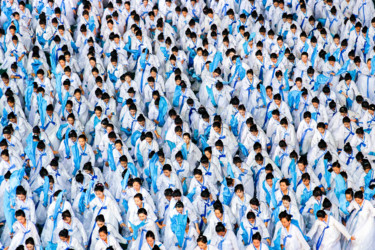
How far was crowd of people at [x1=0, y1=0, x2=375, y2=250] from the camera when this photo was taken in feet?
46.8

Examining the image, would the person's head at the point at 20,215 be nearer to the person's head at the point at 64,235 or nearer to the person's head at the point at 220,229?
the person's head at the point at 64,235

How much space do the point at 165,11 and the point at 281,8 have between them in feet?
9.73

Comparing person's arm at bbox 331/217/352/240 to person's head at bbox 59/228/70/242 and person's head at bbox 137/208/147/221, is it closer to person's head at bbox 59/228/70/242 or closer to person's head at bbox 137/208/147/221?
person's head at bbox 137/208/147/221

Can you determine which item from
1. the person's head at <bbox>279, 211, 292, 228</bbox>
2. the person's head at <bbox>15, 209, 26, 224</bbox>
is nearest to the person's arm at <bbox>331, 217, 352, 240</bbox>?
the person's head at <bbox>279, 211, 292, 228</bbox>

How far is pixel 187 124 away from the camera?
16969 mm

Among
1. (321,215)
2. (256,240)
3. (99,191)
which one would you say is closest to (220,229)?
(256,240)

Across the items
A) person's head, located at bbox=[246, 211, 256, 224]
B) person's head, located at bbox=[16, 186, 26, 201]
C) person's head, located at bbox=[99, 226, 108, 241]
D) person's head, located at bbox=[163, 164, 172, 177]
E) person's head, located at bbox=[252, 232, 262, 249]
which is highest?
person's head, located at bbox=[163, 164, 172, 177]

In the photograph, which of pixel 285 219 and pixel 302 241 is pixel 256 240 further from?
pixel 302 241

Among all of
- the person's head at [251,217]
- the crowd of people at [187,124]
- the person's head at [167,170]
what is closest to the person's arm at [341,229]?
the crowd of people at [187,124]

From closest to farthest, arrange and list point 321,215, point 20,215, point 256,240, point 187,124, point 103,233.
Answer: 1. point 256,240
2. point 103,233
3. point 321,215
4. point 20,215
5. point 187,124

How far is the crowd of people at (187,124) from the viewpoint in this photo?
14266 millimetres

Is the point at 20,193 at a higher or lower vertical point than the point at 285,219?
higher

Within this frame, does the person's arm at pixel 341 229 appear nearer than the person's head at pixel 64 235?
No

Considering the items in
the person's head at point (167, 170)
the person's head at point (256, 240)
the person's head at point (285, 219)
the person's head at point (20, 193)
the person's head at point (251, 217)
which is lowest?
the person's head at point (256, 240)
